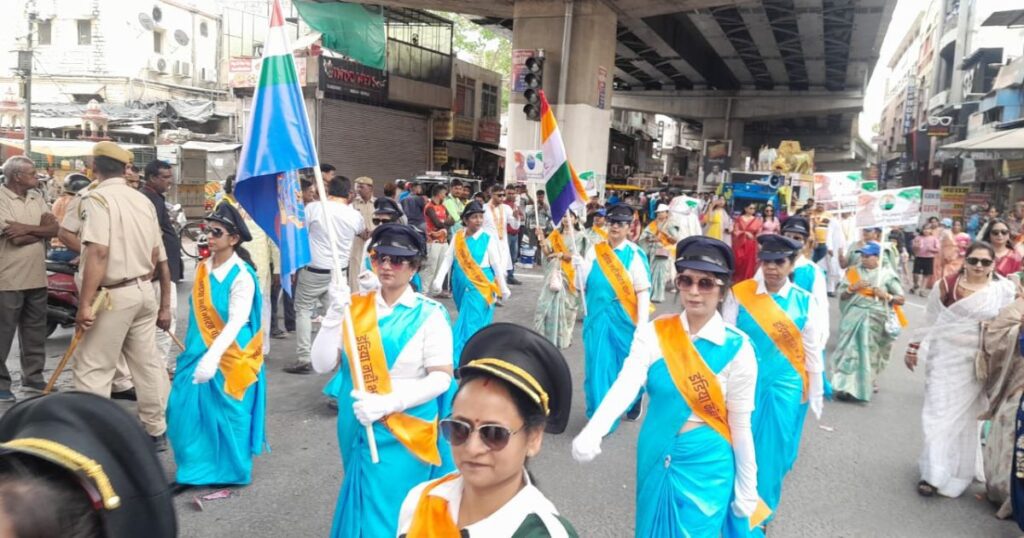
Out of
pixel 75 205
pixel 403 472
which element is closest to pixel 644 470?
pixel 403 472

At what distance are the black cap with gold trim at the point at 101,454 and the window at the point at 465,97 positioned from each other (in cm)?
2864

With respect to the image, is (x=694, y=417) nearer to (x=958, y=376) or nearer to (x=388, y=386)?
(x=388, y=386)

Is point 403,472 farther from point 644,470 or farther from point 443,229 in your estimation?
point 443,229

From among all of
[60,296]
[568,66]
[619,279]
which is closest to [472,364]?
[619,279]

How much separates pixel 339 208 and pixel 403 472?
5.21 metres

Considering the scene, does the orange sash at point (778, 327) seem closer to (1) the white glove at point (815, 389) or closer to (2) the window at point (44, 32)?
(1) the white glove at point (815, 389)

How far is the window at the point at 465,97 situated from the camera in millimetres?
29875

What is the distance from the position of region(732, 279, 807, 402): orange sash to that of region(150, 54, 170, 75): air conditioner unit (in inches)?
1525

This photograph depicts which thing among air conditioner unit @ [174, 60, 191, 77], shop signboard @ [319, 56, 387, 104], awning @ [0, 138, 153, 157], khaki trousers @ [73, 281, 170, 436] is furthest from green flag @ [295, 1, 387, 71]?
air conditioner unit @ [174, 60, 191, 77]

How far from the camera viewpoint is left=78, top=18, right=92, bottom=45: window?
36.4m

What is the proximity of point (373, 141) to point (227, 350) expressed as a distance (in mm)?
22032

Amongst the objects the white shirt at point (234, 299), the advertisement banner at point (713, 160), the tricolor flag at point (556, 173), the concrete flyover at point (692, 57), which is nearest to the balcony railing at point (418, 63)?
the concrete flyover at point (692, 57)

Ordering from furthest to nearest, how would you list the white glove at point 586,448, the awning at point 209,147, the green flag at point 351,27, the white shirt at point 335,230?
the awning at point 209,147
the green flag at point 351,27
the white shirt at point 335,230
the white glove at point 586,448

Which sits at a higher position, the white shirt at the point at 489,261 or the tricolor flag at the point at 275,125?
the tricolor flag at the point at 275,125
